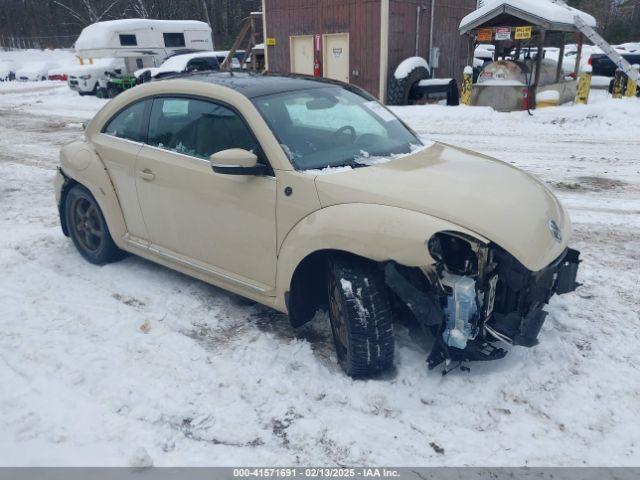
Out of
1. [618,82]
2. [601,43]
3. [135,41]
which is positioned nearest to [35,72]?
[135,41]

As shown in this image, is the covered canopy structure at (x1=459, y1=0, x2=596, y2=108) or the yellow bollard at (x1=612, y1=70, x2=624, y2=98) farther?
the yellow bollard at (x1=612, y1=70, x2=624, y2=98)

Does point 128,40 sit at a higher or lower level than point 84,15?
lower

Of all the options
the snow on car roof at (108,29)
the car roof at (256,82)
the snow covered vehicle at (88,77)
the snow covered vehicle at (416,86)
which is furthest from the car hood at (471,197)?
the snow on car roof at (108,29)

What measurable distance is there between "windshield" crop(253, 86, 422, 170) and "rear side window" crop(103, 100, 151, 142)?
122 centimetres

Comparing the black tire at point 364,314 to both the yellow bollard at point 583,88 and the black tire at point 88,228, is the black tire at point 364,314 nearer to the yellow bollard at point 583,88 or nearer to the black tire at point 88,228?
the black tire at point 88,228

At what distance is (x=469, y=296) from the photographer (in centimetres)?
283

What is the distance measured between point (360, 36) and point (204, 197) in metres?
14.6

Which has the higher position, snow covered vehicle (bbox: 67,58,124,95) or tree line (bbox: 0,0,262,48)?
tree line (bbox: 0,0,262,48)

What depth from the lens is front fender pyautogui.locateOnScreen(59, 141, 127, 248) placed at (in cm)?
452

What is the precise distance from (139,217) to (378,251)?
7.56 ft

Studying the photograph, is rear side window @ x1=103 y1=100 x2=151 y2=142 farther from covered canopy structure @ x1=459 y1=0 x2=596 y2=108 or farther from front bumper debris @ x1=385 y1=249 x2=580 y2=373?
covered canopy structure @ x1=459 y1=0 x2=596 y2=108

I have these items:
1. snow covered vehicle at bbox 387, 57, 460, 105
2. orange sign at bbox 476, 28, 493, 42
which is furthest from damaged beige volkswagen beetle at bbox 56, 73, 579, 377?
snow covered vehicle at bbox 387, 57, 460, 105

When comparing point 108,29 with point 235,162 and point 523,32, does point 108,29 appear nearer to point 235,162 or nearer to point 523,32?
point 523,32

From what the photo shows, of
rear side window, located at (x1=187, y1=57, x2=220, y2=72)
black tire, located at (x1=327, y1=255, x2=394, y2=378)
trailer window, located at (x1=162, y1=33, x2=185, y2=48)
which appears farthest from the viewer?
trailer window, located at (x1=162, y1=33, x2=185, y2=48)
